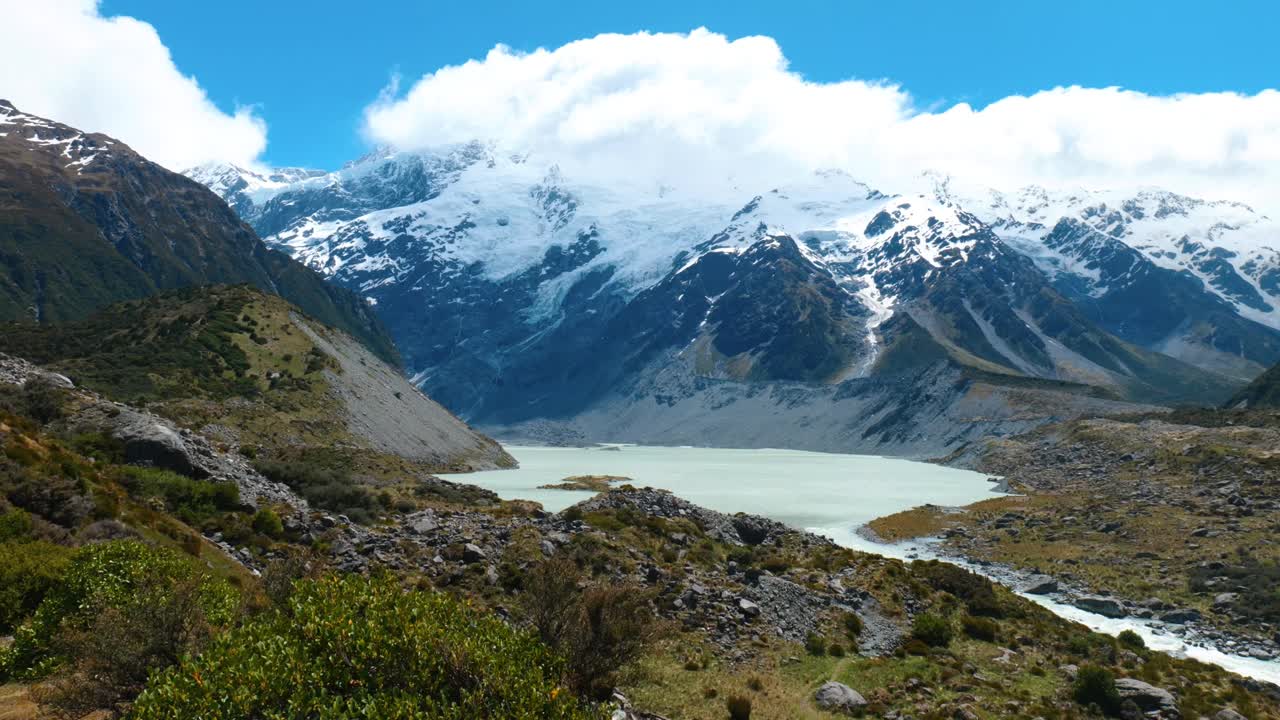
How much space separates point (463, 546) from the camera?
35844mm

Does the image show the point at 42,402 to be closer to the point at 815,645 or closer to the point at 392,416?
the point at 815,645

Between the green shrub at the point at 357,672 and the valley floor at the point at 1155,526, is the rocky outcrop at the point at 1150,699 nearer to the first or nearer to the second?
the valley floor at the point at 1155,526

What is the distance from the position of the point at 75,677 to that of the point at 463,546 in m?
20.3

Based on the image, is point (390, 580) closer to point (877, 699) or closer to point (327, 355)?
point (877, 699)

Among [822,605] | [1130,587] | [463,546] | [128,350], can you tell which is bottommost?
[1130,587]

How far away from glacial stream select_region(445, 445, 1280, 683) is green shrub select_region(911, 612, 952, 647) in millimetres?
15718

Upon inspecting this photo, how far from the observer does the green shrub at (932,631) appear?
34406mm

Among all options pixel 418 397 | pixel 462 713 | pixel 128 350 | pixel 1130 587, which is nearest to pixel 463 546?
pixel 462 713

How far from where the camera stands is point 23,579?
69.5 feet

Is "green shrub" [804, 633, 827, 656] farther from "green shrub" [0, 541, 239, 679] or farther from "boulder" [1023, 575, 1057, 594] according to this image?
"boulder" [1023, 575, 1057, 594]

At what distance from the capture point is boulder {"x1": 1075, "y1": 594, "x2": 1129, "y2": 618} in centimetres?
5003

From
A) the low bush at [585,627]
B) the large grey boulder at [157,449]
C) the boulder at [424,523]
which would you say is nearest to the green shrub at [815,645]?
the low bush at [585,627]

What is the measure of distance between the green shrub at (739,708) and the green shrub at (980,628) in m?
16.5

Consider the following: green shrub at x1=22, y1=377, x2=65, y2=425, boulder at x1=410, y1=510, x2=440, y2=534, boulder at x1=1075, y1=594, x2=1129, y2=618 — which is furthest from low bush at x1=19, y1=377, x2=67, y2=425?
boulder at x1=1075, y1=594, x2=1129, y2=618
